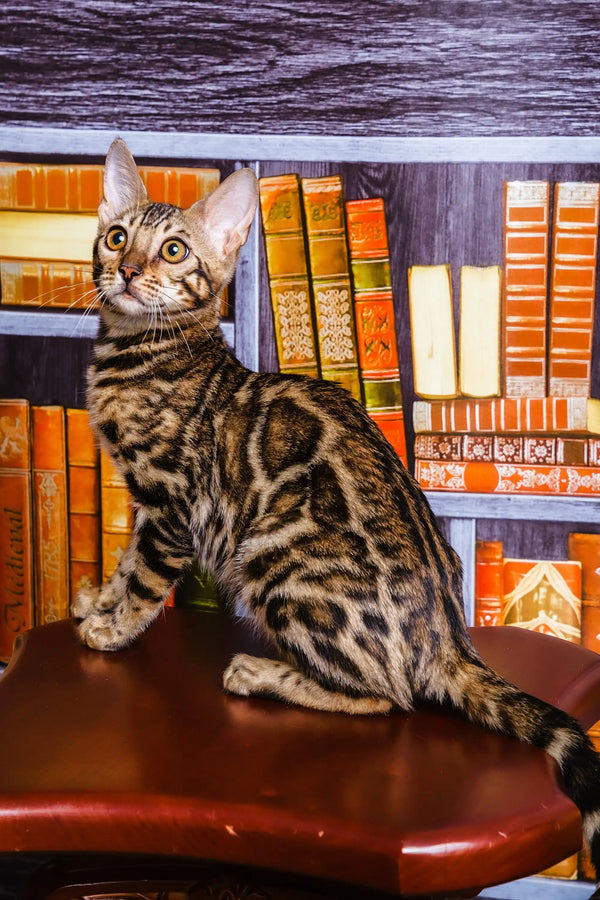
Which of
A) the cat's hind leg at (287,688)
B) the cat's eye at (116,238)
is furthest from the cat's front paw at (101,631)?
the cat's eye at (116,238)

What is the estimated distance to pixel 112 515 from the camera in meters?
1.77

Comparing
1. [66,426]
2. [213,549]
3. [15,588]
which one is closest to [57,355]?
[66,426]

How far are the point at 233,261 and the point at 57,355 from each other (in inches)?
20.0

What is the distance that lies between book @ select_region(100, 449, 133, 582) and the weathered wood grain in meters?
0.69

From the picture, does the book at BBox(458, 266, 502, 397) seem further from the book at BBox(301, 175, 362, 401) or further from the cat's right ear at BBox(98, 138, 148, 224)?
the cat's right ear at BBox(98, 138, 148, 224)

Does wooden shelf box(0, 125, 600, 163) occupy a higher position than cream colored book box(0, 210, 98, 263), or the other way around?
wooden shelf box(0, 125, 600, 163)

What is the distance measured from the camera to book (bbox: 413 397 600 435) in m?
1.61

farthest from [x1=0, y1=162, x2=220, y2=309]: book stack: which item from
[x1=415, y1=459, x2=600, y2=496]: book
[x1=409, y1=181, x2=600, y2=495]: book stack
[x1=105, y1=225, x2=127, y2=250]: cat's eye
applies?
[x1=415, y1=459, x2=600, y2=496]: book

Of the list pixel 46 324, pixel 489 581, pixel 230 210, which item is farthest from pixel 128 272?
pixel 489 581

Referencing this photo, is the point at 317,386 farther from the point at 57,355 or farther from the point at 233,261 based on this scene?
the point at 57,355

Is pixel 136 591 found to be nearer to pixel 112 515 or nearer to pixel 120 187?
pixel 112 515

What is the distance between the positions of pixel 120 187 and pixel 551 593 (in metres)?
1.09

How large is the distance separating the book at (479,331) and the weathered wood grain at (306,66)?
263mm

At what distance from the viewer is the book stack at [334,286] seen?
63.6 inches
